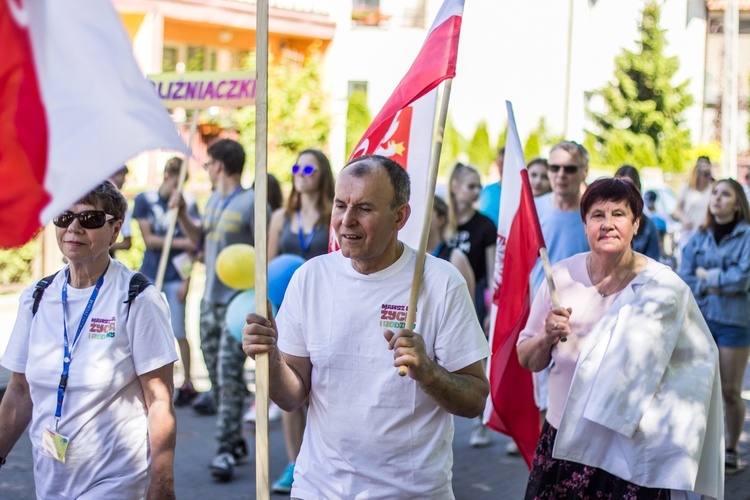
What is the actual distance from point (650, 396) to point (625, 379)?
122 millimetres

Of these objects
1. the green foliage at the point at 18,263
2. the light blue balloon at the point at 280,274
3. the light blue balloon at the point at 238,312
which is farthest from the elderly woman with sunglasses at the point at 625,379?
the green foliage at the point at 18,263

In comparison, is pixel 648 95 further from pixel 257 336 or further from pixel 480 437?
pixel 257 336

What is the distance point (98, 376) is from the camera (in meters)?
3.68

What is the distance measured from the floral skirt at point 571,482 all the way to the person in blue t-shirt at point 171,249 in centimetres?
484

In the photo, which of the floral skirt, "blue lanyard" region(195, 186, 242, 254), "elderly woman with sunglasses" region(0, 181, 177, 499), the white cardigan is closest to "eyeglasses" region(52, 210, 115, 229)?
"elderly woman with sunglasses" region(0, 181, 177, 499)

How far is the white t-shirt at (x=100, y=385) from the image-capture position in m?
3.68

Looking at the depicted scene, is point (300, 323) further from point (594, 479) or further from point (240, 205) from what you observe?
point (240, 205)

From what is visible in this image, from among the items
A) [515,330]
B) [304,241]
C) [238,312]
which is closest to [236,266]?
[238,312]

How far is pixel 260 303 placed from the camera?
127 inches

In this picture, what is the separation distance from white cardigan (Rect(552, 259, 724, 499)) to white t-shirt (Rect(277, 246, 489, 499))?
86 centimetres

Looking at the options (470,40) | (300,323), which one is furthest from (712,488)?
(470,40)

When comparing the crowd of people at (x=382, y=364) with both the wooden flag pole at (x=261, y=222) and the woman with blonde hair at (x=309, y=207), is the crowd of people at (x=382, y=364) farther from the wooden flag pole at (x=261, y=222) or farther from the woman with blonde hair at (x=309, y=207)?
the woman with blonde hair at (x=309, y=207)

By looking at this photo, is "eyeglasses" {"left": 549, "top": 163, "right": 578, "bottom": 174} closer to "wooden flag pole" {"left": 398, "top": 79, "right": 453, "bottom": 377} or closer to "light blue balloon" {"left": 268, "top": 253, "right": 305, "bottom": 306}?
"light blue balloon" {"left": 268, "top": 253, "right": 305, "bottom": 306}

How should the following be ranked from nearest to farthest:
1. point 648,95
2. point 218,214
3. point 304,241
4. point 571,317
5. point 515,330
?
point 571,317 < point 515,330 < point 304,241 < point 218,214 < point 648,95
